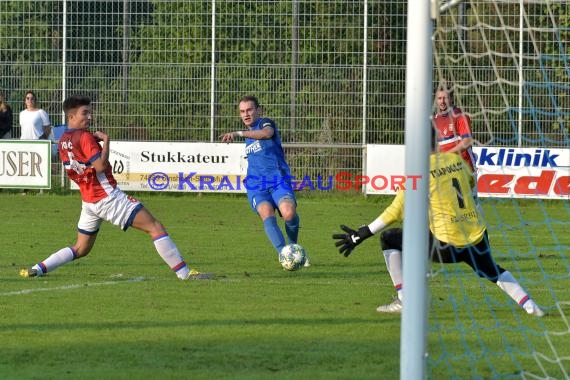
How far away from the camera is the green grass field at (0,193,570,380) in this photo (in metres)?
7.20

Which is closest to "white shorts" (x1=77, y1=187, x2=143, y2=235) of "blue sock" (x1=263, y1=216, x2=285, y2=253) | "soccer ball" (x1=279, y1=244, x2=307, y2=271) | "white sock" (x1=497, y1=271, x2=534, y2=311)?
"soccer ball" (x1=279, y1=244, x2=307, y2=271)

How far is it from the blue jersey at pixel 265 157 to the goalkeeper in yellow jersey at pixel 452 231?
12.4 ft

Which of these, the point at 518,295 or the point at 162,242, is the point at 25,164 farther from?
the point at 518,295

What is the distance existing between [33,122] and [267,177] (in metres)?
11.4

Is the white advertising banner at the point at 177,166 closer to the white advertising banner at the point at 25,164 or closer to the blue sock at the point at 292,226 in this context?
the white advertising banner at the point at 25,164

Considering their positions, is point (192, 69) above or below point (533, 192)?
above

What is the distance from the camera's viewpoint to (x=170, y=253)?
10906 millimetres

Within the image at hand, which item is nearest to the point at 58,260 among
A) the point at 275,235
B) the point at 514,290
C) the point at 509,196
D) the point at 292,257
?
the point at 292,257

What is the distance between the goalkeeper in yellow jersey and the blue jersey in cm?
379

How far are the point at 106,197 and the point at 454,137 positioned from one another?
3.03 metres

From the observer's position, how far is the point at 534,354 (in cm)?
764

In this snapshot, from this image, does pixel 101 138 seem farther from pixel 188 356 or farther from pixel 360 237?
pixel 188 356

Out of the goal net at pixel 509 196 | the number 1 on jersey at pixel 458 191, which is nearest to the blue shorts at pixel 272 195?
the goal net at pixel 509 196

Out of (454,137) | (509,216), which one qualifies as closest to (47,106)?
(509,216)
